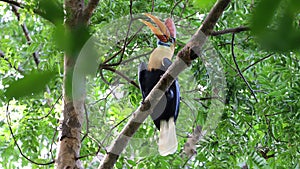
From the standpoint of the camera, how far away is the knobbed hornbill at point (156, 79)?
1172 mm

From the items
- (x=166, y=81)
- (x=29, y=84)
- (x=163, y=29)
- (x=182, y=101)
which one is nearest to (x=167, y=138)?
(x=182, y=101)

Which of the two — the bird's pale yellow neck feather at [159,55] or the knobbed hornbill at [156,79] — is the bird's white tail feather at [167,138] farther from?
the bird's pale yellow neck feather at [159,55]

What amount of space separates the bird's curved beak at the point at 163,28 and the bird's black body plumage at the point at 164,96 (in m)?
0.10

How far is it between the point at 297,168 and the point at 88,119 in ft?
3.07

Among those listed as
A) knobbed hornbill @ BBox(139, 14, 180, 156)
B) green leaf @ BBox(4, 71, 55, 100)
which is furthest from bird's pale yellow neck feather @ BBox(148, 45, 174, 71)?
green leaf @ BBox(4, 71, 55, 100)

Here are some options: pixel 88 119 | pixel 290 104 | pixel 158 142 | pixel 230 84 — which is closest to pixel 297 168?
pixel 290 104

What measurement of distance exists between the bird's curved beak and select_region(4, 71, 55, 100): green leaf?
0.87 meters

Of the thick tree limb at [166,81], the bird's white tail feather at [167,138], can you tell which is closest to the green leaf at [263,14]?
the thick tree limb at [166,81]

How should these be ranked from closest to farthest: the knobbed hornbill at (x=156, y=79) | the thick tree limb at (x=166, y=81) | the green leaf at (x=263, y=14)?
the green leaf at (x=263, y=14) < the thick tree limb at (x=166, y=81) < the knobbed hornbill at (x=156, y=79)

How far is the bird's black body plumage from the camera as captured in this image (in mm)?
1296

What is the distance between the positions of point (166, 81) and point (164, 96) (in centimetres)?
10

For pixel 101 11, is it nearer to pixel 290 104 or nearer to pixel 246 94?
pixel 246 94

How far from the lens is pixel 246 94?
2025 millimetres

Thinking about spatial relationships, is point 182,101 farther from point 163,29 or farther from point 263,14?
point 263,14
